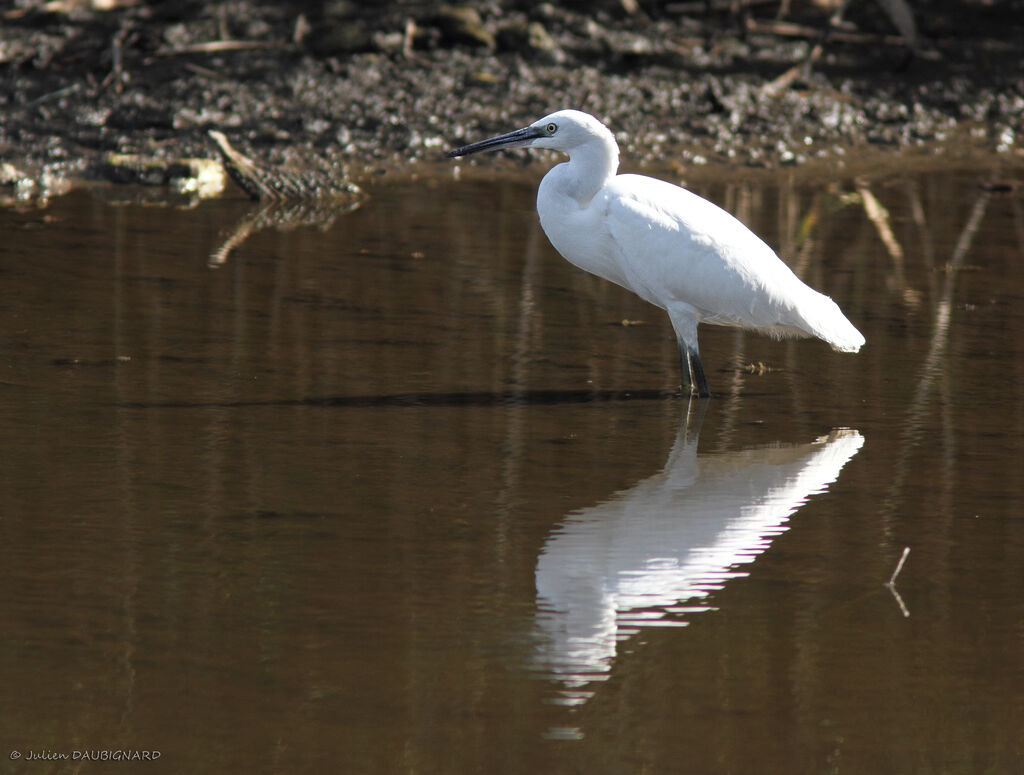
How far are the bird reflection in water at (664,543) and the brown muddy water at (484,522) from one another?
2 cm

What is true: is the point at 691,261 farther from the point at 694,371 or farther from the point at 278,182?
the point at 278,182

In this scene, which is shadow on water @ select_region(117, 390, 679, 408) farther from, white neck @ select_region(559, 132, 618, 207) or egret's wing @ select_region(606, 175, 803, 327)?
white neck @ select_region(559, 132, 618, 207)

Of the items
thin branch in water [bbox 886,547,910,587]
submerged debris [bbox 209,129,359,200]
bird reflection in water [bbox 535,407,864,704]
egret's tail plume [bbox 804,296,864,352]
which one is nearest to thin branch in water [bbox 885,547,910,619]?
thin branch in water [bbox 886,547,910,587]

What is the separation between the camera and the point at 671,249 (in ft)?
20.8

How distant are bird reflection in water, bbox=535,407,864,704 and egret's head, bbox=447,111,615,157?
1.41 meters

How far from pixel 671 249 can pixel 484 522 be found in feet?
6.62

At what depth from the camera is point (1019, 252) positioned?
9.23 m

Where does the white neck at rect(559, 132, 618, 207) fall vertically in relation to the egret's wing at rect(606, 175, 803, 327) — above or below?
above

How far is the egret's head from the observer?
654cm

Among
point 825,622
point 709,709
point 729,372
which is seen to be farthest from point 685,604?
point 729,372

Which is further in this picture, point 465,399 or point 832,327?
point 832,327

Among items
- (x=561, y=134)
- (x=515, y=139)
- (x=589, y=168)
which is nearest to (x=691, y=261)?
(x=589, y=168)

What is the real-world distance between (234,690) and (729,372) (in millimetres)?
3775

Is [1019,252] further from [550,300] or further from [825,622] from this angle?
[825,622]
